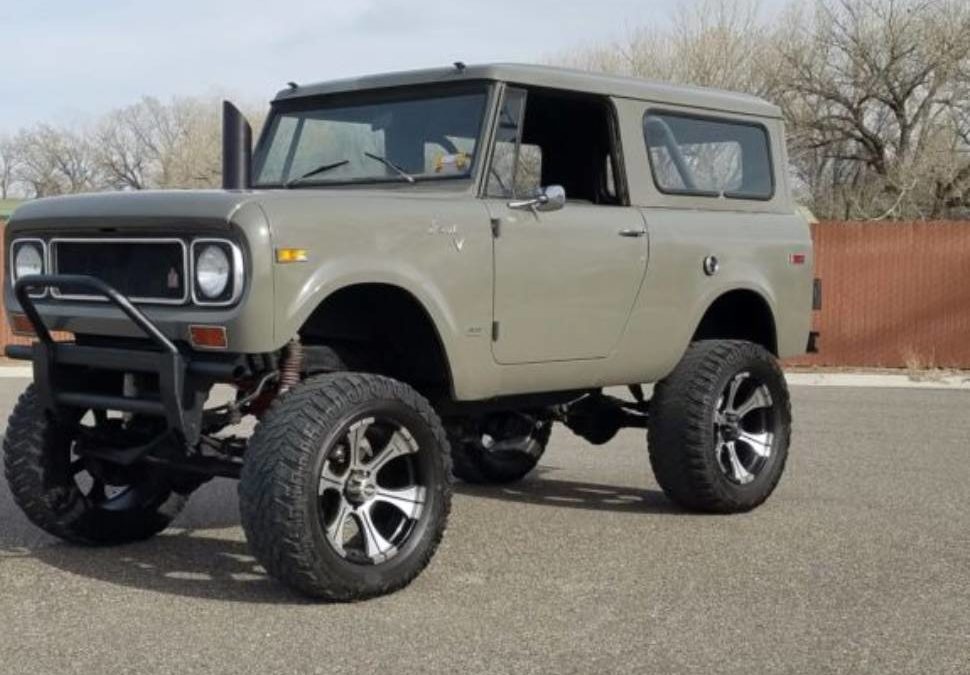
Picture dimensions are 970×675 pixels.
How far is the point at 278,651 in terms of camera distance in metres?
4.50

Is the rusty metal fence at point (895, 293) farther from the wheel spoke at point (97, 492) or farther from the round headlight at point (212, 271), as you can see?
the round headlight at point (212, 271)

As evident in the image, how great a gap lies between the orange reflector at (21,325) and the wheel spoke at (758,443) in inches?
145

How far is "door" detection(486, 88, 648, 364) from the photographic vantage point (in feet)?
19.1

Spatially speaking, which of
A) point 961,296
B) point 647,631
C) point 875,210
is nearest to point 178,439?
point 647,631

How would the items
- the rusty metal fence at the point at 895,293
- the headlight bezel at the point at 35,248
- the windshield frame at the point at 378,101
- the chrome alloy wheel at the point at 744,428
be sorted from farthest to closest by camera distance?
the rusty metal fence at the point at 895,293 → the chrome alloy wheel at the point at 744,428 → the windshield frame at the point at 378,101 → the headlight bezel at the point at 35,248

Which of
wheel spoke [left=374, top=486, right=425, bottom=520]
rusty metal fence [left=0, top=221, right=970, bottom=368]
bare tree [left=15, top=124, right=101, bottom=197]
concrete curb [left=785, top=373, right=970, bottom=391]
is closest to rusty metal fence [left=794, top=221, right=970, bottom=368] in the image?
rusty metal fence [left=0, top=221, right=970, bottom=368]

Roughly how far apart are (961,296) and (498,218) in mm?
12858

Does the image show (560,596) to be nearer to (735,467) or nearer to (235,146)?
(735,467)

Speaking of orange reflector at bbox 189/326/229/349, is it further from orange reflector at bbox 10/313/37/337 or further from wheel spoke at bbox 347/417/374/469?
orange reflector at bbox 10/313/37/337

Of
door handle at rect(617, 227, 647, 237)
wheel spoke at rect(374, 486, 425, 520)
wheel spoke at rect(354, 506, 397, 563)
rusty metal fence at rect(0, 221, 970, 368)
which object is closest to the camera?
wheel spoke at rect(354, 506, 397, 563)

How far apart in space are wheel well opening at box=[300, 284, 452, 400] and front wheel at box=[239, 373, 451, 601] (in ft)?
1.37

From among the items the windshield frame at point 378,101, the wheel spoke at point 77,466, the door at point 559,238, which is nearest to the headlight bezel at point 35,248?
the wheel spoke at point 77,466

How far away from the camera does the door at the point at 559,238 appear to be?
19.1 ft

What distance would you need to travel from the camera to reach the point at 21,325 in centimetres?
575
